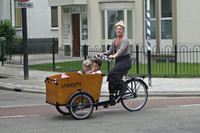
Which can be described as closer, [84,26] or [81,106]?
[81,106]

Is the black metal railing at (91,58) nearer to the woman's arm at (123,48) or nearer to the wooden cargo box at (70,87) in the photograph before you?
the woman's arm at (123,48)

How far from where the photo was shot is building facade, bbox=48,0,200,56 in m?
19.6

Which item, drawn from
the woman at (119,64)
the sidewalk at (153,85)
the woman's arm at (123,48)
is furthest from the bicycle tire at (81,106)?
the sidewalk at (153,85)

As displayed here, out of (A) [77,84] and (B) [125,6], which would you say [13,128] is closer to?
(A) [77,84]

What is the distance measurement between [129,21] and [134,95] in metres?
13.3

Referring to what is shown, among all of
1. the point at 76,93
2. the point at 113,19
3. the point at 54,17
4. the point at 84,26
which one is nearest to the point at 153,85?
the point at 76,93

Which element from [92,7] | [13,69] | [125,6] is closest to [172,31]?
[125,6]

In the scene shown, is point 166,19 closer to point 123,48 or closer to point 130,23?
point 130,23

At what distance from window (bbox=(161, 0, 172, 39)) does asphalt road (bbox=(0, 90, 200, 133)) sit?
33.7 ft

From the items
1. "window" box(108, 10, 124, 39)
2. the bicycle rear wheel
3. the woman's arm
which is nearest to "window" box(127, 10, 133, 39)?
"window" box(108, 10, 124, 39)

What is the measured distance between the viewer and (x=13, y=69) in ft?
59.0

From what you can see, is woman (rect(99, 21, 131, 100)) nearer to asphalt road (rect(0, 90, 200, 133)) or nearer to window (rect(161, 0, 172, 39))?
asphalt road (rect(0, 90, 200, 133))

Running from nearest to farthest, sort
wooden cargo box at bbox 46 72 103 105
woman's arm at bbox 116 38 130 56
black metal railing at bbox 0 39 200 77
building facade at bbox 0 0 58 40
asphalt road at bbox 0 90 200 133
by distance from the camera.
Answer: asphalt road at bbox 0 90 200 133 → wooden cargo box at bbox 46 72 103 105 → woman's arm at bbox 116 38 130 56 → black metal railing at bbox 0 39 200 77 → building facade at bbox 0 0 58 40

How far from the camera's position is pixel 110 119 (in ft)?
26.1
